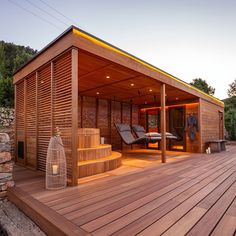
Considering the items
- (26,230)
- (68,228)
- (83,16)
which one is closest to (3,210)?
(26,230)

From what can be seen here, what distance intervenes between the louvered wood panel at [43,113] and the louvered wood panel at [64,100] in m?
0.31

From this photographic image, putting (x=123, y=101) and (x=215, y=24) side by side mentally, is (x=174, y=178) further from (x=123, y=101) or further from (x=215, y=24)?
(x=215, y=24)

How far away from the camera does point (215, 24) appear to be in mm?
8023

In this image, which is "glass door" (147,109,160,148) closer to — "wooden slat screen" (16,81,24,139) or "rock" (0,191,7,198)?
"wooden slat screen" (16,81,24,139)

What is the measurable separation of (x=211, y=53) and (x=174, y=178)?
1194cm

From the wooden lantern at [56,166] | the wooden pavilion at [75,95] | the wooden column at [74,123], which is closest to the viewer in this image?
the wooden lantern at [56,166]

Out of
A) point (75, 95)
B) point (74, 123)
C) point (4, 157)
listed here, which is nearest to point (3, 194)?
point (4, 157)

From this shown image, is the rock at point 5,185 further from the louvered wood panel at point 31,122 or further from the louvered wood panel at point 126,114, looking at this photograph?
the louvered wood panel at point 126,114

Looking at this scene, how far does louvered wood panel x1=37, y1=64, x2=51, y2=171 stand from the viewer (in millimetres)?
3494

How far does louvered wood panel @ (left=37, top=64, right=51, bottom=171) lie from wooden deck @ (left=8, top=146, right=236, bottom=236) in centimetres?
68

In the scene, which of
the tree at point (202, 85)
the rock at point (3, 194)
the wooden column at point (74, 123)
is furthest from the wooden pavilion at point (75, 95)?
the tree at point (202, 85)

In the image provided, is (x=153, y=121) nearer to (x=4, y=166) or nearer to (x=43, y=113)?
(x=43, y=113)

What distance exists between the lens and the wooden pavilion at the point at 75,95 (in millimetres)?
2818

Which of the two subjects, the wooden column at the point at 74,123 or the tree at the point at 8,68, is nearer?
the wooden column at the point at 74,123
